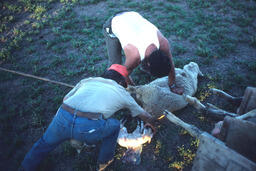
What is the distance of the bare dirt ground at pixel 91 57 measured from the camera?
9.76 feet

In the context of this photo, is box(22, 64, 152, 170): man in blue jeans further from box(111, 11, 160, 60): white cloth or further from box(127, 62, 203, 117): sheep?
box(127, 62, 203, 117): sheep

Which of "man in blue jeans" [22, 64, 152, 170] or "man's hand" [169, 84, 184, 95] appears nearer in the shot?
"man in blue jeans" [22, 64, 152, 170]

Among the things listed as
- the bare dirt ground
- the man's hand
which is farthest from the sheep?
the bare dirt ground

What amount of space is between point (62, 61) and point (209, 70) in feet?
12.7

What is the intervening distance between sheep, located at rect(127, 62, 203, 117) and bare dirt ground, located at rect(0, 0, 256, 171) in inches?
10.3

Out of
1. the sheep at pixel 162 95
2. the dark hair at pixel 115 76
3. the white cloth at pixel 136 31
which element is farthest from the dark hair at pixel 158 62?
the sheep at pixel 162 95

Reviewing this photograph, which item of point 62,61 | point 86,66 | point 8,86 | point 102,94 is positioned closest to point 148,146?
point 102,94

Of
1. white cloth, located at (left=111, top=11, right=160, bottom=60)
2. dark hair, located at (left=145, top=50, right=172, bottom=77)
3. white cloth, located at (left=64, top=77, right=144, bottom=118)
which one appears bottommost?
white cloth, located at (left=64, top=77, right=144, bottom=118)

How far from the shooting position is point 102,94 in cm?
210

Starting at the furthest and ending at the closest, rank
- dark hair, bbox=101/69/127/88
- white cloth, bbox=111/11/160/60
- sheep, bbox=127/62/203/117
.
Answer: sheep, bbox=127/62/203/117
white cloth, bbox=111/11/160/60
dark hair, bbox=101/69/127/88

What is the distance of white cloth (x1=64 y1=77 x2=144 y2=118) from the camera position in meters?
2.08

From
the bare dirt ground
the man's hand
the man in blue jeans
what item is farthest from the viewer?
the man's hand

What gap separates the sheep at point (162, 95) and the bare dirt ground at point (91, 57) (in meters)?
0.26

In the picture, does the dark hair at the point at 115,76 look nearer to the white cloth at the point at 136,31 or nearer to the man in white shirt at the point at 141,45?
the man in white shirt at the point at 141,45
